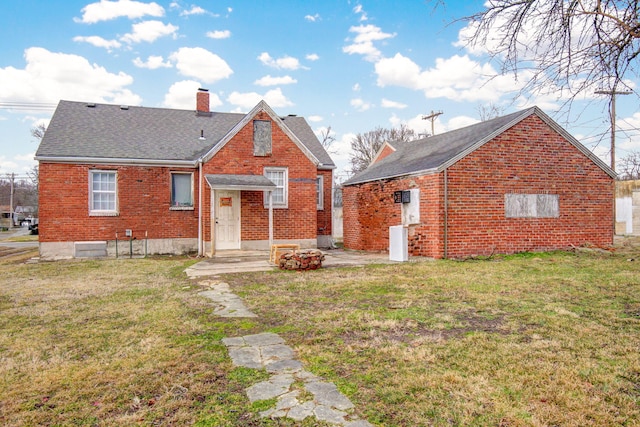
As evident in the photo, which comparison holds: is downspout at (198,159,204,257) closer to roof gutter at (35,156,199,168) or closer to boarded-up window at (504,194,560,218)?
roof gutter at (35,156,199,168)

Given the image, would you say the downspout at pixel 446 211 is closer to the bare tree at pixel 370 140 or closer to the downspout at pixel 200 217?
the downspout at pixel 200 217

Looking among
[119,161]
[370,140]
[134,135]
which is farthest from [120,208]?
[370,140]

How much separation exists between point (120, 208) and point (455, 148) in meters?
11.7

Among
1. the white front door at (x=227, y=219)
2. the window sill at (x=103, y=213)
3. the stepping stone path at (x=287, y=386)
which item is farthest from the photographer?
the white front door at (x=227, y=219)

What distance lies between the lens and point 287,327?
17.4ft

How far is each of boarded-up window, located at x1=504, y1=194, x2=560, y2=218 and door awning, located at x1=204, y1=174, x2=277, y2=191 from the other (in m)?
7.58

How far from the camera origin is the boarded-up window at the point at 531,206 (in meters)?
13.0

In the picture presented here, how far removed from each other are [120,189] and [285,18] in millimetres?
8181

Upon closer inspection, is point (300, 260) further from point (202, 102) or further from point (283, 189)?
point (202, 102)

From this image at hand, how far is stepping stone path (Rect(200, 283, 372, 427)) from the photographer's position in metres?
2.97

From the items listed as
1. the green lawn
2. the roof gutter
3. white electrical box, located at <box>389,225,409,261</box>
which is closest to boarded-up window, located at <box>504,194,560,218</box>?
white electrical box, located at <box>389,225,409,261</box>

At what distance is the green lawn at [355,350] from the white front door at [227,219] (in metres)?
6.04

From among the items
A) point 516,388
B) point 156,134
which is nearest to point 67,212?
point 156,134

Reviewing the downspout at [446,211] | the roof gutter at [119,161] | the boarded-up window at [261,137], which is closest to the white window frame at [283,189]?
the boarded-up window at [261,137]
